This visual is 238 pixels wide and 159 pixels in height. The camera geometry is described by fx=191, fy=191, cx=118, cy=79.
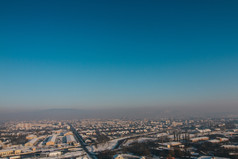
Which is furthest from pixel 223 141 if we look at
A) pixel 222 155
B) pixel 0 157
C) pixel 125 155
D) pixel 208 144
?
pixel 0 157

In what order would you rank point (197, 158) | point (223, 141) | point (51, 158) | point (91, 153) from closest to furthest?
point (197, 158), point (51, 158), point (91, 153), point (223, 141)

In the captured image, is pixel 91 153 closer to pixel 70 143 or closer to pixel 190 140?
pixel 70 143

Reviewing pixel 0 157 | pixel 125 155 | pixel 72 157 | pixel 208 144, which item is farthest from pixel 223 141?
pixel 0 157

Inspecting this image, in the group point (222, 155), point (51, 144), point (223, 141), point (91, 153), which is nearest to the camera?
point (222, 155)

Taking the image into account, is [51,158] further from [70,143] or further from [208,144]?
[208,144]

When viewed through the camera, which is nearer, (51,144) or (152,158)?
(152,158)

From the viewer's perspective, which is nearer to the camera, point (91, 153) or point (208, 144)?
point (91, 153)

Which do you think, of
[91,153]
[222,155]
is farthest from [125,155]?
[222,155]

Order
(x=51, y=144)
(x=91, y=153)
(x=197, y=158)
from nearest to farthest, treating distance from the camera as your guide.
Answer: (x=197, y=158) → (x=91, y=153) → (x=51, y=144)

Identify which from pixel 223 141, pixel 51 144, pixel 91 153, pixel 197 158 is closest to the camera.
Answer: pixel 197 158
